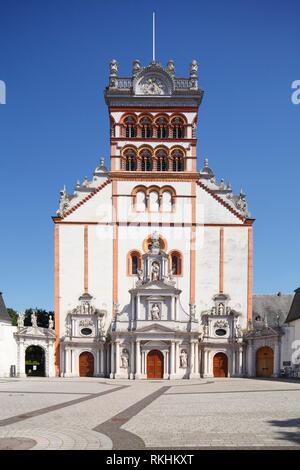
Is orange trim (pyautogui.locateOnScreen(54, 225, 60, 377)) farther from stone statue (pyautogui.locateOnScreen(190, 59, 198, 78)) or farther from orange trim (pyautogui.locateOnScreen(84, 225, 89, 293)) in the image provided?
stone statue (pyautogui.locateOnScreen(190, 59, 198, 78))

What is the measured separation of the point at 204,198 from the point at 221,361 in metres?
19.6

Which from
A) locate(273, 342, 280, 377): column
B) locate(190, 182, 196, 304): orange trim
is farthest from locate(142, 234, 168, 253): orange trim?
locate(273, 342, 280, 377): column

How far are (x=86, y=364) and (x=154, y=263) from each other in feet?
46.3

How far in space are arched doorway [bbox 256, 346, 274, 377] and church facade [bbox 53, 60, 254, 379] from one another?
1734 mm

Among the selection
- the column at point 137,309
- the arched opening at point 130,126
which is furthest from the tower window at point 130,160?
the column at point 137,309

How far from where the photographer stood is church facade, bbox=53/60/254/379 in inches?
2357

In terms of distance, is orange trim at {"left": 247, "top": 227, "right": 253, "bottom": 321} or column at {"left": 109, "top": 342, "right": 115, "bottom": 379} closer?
column at {"left": 109, "top": 342, "right": 115, "bottom": 379}

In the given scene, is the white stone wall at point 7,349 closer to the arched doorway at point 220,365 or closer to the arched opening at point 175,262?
the arched opening at point 175,262

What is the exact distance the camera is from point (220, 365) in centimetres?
6222

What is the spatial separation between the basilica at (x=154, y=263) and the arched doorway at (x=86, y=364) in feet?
0.38

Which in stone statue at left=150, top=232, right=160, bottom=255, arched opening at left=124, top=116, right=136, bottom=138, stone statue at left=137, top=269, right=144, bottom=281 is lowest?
stone statue at left=137, top=269, right=144, bottom=281

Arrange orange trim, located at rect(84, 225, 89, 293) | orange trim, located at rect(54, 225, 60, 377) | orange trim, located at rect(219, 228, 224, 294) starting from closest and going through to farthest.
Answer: orange trim, located at rect(54, 225, 60, 377)
orange trim, located at rect(84, 225, 89, 293)
orange trim, located at rect(219, 228, 224, 294)

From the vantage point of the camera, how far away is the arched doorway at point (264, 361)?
59906mm

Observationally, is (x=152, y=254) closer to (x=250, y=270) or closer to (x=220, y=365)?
(x=250, y=270)
